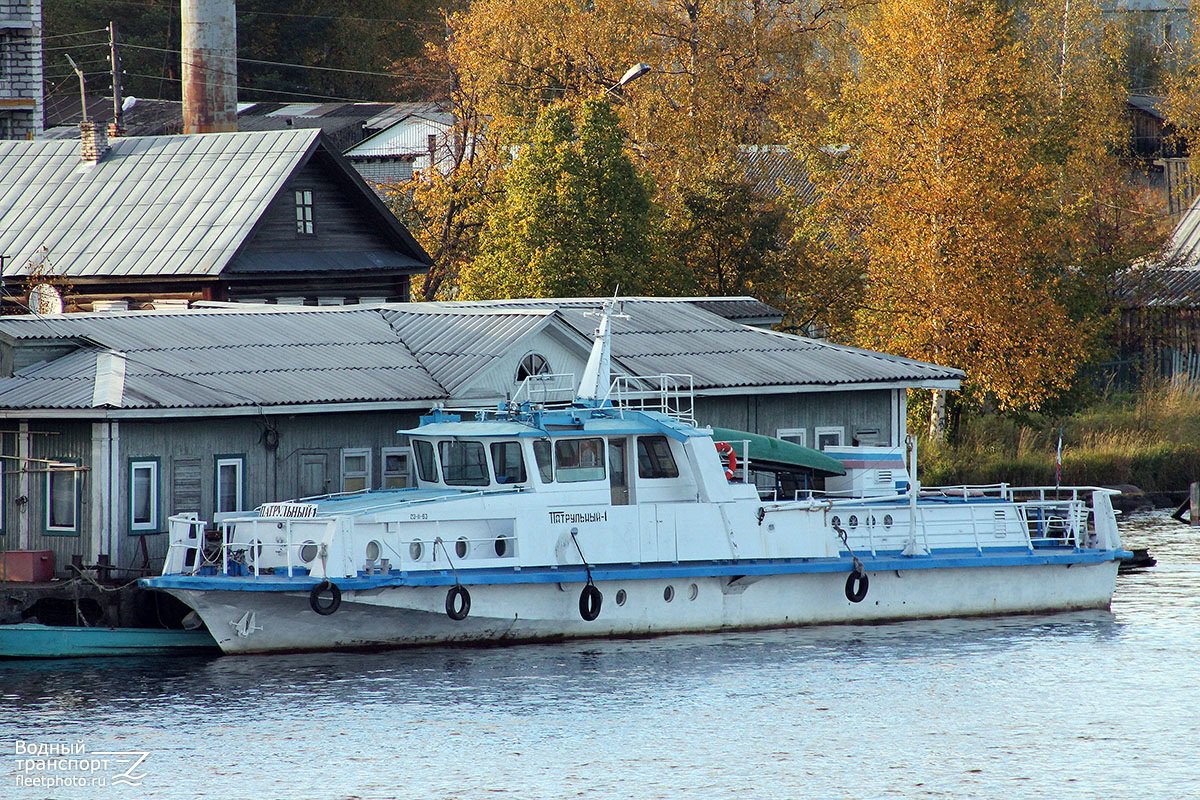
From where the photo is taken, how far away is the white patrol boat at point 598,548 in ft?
90.6

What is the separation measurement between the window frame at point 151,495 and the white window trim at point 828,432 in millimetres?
12094

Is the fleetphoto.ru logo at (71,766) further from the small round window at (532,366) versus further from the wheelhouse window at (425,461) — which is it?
the small round window at (532,366)

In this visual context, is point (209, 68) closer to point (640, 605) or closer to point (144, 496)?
point (144, 496)

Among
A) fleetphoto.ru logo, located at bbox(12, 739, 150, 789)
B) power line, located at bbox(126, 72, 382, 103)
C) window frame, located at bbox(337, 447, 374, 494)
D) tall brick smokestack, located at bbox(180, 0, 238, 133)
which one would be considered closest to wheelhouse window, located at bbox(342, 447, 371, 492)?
window frame, located at bbox(337, 447, 374, 494)

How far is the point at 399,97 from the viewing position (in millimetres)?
89062

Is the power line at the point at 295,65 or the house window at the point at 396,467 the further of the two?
the power line at the point at 295,65

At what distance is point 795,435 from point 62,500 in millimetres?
13004

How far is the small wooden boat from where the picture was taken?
2778 centimetres

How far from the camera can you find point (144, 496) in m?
29.2

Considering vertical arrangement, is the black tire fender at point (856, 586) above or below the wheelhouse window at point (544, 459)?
below

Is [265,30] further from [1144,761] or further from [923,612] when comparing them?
[1144,761]

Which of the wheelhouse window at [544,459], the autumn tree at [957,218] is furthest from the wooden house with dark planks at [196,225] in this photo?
the wheelhouse window at [544,459]

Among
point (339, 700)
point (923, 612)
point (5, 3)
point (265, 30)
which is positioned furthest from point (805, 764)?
point (265, 30)

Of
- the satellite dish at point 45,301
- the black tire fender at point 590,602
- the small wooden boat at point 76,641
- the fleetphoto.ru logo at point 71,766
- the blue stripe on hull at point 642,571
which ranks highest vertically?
the satellite dish at point 45,301
